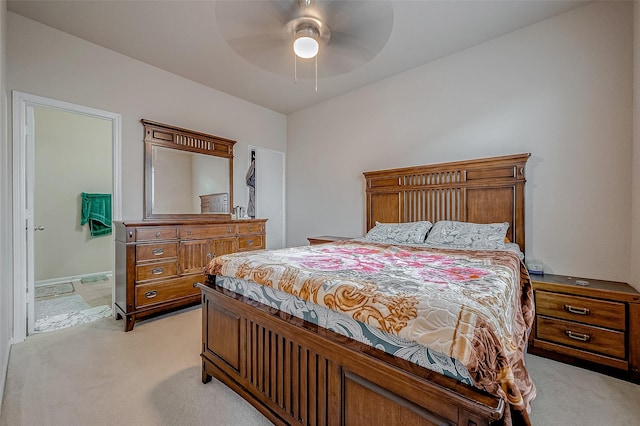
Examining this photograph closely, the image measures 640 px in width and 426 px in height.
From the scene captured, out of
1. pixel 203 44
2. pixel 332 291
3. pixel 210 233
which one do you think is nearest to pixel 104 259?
pixel 210 233

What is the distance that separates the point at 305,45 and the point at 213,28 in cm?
153

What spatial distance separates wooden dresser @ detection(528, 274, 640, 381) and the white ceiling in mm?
2488

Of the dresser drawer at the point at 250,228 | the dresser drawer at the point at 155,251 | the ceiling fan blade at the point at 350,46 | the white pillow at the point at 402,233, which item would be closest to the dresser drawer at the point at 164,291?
the dresser drawer at the point at 155,251

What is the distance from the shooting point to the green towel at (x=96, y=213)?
193 inches

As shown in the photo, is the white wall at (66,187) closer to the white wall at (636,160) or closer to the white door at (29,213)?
the white door at (29,213)

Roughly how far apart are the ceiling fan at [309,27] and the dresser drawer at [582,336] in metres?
2.60

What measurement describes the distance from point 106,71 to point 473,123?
4.24 meters

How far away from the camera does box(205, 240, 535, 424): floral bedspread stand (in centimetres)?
88

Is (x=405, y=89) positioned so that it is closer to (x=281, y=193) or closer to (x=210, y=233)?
(x=281, y=193)

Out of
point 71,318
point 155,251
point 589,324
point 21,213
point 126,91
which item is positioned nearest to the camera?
point 589,324

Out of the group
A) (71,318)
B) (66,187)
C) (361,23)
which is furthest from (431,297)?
(66,187)

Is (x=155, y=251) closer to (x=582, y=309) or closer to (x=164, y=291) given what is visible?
(x=164, y=291)

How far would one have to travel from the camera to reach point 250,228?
3979 millimetres

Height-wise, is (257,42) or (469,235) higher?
(257,42)
